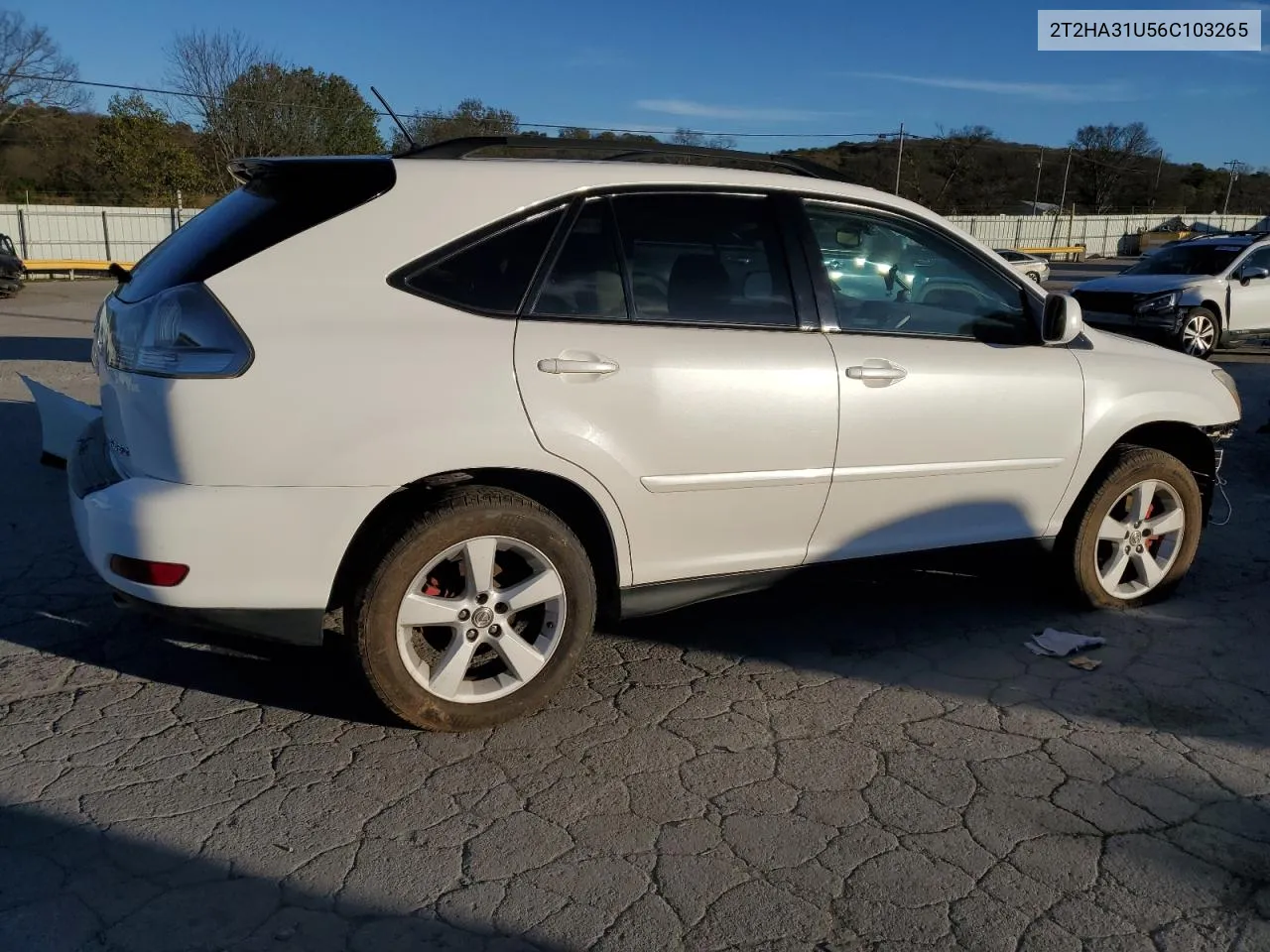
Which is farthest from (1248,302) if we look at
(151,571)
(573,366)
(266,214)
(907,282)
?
(151,571)

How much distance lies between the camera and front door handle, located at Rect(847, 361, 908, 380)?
368 centimetres

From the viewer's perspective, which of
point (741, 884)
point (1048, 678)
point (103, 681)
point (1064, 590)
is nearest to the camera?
point (741, 884)

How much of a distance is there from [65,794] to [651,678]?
1.93 m

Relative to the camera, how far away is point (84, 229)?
27.7 m

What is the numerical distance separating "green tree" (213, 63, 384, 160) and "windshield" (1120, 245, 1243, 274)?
26.9 metres

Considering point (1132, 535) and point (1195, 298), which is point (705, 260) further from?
point (1195, 298)

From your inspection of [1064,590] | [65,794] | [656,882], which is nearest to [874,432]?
[1064,590]

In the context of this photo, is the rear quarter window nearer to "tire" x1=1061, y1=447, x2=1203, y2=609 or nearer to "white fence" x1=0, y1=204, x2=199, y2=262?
"tire" x1=1061, y1=447, x2=1203, y2=609

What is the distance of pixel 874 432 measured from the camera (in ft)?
12.3

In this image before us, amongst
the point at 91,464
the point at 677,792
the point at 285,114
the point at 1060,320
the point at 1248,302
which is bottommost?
the point at 677,792

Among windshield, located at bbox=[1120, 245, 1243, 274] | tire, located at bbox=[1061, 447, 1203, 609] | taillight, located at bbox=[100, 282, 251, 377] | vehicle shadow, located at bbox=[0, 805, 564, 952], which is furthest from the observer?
windshield, located at bbox=[1120, 245, 1243, 274]

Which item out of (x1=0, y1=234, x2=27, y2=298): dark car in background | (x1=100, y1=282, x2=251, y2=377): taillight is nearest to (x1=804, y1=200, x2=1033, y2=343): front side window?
(x1=100, y1=282, x2=251, y2=377): taillight

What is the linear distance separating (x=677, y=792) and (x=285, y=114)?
36934 mm

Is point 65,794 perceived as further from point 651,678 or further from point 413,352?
point 651,678
